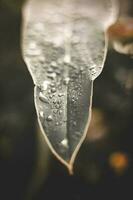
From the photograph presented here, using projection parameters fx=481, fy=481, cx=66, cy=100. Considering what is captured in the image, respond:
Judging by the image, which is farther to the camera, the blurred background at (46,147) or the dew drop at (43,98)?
the blurred background at (46,147)

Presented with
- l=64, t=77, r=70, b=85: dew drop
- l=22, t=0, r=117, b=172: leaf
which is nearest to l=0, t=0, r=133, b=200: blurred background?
l=22, t=0, r=117, b=172: leaf

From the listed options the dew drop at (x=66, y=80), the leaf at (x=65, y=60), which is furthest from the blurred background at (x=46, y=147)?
the dew drop at (x=66, y=80)

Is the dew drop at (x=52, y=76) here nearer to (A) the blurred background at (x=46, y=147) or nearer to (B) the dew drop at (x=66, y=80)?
(B) the dew drop at (x=66, y=80)

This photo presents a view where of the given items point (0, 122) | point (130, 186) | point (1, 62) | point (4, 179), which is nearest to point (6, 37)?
point (1, 62)

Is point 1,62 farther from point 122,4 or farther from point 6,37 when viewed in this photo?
point 122,4

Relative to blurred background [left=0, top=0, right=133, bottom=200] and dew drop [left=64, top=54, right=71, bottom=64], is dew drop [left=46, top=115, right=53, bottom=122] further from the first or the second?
blurred background [left=0, top=0, right=133, bottom=200]

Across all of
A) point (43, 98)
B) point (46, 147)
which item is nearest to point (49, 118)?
point (43, 98)
